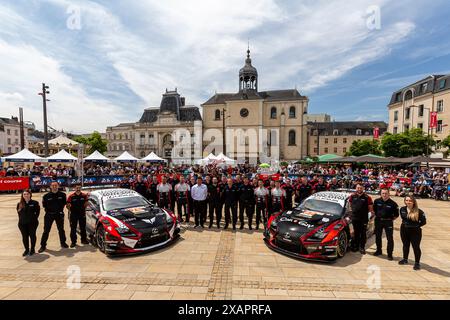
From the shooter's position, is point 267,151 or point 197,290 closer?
point 197,290

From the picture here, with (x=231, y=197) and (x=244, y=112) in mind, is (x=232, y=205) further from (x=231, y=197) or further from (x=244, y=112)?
(x=244, y=112)

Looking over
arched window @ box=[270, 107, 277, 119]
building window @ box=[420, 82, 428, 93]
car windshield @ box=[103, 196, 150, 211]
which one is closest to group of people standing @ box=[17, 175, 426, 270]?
car windshield @ box=[103, 196, 150, 211]

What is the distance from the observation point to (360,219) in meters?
6.09

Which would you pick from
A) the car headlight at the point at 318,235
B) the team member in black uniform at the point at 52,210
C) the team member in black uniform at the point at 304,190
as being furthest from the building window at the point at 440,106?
the team member in black uniform at the point at 52,210

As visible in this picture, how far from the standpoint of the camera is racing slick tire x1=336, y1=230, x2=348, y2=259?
552cm

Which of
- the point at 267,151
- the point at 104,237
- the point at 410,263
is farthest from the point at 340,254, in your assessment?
the point at 267,151

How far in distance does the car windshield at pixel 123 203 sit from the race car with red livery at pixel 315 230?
389 centimetres

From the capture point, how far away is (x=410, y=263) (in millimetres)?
5504

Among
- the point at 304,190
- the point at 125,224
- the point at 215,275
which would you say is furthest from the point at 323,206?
the point at 125,224

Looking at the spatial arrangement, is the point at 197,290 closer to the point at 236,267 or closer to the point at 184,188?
the point at 236,267

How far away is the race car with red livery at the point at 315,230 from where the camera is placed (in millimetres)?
5328
